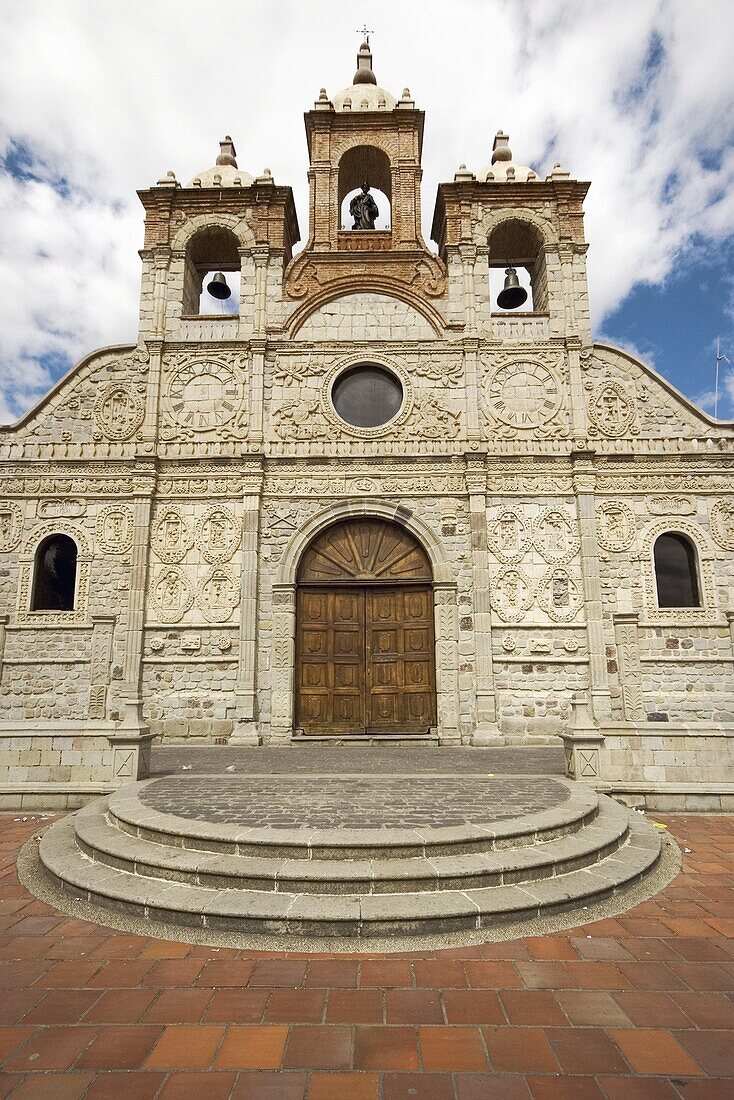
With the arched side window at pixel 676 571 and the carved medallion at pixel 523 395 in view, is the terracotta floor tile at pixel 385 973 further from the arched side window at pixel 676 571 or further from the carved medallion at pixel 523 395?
the carved medallion at pixel 523 395

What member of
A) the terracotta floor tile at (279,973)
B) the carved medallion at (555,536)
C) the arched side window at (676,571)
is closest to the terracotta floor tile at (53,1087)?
the terracotta floor tile at (279,973)

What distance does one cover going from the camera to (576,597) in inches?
474

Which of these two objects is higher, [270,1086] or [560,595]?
[560,595]

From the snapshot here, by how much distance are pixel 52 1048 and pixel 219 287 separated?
48.8 ft

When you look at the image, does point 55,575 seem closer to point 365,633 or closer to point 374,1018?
point 365,633

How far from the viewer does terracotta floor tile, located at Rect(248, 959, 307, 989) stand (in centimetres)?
352

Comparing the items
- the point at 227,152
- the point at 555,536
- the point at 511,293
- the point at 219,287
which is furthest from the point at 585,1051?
the point at 227,152

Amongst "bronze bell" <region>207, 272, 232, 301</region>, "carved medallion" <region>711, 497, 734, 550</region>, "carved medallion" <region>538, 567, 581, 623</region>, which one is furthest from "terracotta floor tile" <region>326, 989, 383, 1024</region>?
"bronze bell" <region>207, 272, 232, 301</region>

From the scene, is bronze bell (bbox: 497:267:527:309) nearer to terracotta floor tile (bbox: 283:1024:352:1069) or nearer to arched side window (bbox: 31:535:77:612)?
arched side window (bbox: 31:535:77:612)

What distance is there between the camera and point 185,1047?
291 cm

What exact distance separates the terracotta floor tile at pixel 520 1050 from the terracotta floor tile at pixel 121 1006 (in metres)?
1.84

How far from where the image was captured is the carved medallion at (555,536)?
12.3 m

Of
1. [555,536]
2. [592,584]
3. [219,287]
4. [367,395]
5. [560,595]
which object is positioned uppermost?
[219,287]

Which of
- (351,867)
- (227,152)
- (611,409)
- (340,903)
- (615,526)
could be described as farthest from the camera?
(227,152)
